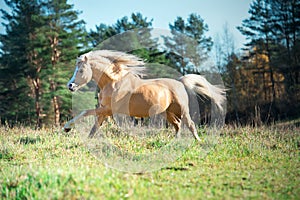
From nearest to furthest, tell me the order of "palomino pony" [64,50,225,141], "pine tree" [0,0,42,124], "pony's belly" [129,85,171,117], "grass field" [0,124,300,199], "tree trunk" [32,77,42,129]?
"grass field" [0,124,300,199] < "palomino pony" [64,50,225,141] < "pony's belly" [129,85,171,117] < "tree trunk" [32,77,42,129] < "pine tree" [0,0,42,124]

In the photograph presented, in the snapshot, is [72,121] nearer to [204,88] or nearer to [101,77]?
[101,77]

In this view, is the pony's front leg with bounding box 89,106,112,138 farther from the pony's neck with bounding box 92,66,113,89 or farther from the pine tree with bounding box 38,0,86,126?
the pine tree with bounding box 38,0,86,126

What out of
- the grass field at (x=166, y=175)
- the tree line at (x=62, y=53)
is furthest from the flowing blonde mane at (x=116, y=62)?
the tree line at (x=62, y=53)

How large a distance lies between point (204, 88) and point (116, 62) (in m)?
2.49

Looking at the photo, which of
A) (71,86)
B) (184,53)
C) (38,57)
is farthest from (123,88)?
(38,57)

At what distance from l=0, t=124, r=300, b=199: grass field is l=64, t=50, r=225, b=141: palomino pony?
3.37ft

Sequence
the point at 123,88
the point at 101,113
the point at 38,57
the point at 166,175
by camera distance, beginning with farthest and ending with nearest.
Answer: the point at 38,57, the point at 123,88, the point at 101,113, the point at 166,175

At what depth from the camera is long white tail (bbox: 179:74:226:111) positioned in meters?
7.45

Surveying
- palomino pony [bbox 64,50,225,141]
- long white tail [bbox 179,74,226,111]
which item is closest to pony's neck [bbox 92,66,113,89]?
palomino pony [bbox 64,50,225,141]

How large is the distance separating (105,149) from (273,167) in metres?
3.10

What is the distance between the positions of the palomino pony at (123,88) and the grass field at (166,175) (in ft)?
3.37

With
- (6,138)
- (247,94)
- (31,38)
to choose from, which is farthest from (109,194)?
(247,94)

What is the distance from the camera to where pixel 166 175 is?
4281mm

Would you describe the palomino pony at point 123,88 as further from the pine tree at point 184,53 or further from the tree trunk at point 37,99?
the tree trunk at point 37,99
